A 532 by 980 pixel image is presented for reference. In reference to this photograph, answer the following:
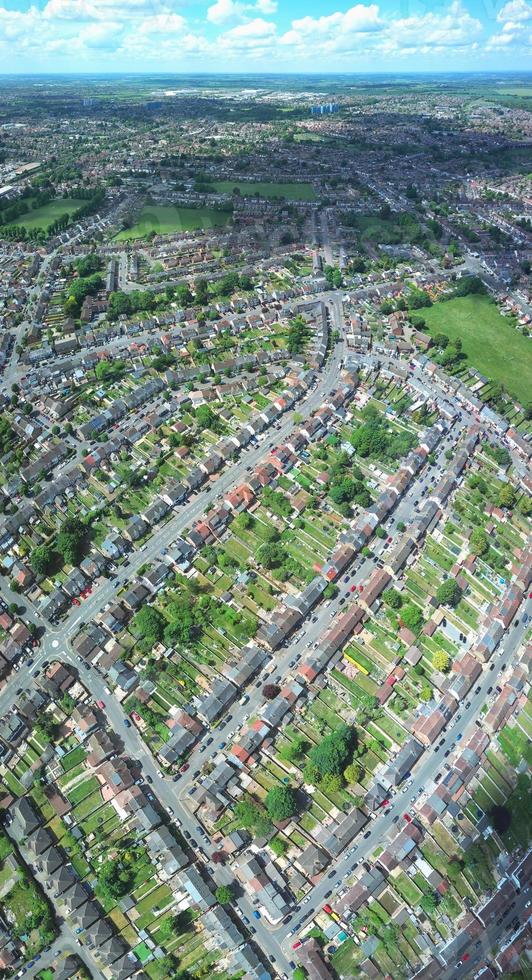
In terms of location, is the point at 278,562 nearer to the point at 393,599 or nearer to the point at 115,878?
the point at 393,599

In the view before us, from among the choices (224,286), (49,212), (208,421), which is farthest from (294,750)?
(49,212)

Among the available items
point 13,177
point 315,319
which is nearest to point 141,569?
point 315,319

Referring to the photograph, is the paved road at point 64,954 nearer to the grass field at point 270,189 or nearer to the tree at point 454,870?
the tree at point 454,870

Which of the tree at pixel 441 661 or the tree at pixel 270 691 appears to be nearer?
the tree at pixel 270 691

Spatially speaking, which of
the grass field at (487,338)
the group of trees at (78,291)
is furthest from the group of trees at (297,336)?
the group of trees at (78,291)

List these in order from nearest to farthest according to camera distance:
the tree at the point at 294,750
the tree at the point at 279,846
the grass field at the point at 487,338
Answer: the tree at the point at 279,846 < the tree at the point at 294,750 < the grass field at the point at 487,338

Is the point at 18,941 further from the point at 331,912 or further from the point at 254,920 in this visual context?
the point at 331,912

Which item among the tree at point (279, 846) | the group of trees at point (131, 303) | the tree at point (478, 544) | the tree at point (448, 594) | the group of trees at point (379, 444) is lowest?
the tree at point (279, 846)

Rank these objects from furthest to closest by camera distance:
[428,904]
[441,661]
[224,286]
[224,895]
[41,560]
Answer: [224,286] < [41,560] < [441,661] < [428,904] < [224,895]
